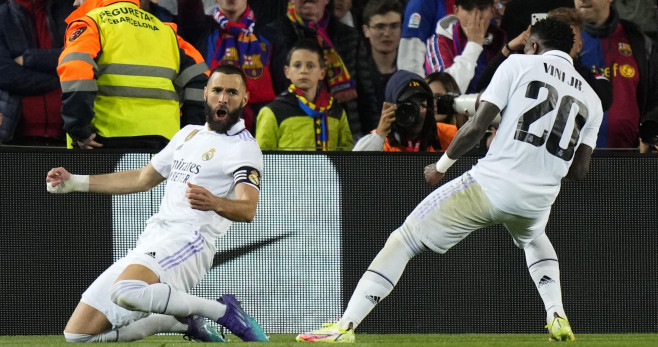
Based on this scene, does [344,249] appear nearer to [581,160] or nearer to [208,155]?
[208,155]

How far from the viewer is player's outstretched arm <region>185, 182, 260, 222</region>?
6070mm

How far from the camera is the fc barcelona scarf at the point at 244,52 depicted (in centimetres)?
877

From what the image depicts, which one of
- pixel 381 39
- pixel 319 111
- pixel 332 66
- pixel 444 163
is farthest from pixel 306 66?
pixel 444 163

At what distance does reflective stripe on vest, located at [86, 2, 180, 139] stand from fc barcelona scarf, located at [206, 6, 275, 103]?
0.76 m

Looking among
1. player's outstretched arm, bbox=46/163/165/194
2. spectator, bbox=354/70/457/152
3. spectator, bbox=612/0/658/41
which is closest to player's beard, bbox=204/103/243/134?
player's outstretched arm, bbox=46/163/165/194

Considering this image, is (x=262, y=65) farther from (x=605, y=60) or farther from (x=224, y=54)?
(x=605, y=60)

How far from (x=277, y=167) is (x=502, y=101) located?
205 cm

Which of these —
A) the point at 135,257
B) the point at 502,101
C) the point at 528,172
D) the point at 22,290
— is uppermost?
the point at 502,101

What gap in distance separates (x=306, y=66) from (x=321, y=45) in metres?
0.57

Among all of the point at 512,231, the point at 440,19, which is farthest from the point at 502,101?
the point at 440,19

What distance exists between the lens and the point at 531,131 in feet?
21.3

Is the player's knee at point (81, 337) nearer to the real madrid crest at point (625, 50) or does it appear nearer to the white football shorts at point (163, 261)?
the white football shorts at point (163, 261)

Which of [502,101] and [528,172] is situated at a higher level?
[502,101]

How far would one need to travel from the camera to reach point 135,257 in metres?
6.68
